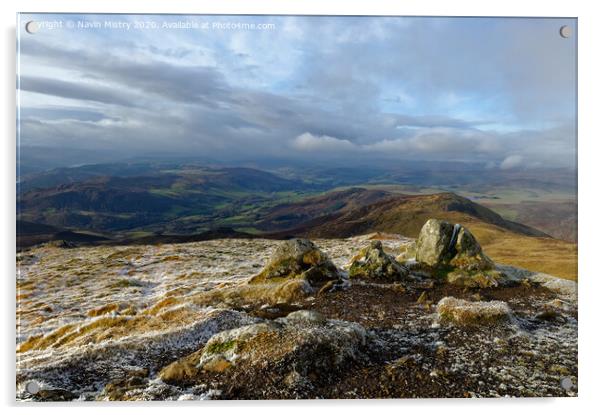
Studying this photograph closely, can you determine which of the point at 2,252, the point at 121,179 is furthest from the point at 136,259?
the point at 2,252

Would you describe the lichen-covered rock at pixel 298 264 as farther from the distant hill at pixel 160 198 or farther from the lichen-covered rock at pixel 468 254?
the lichen-covered rock at pixel 468 254

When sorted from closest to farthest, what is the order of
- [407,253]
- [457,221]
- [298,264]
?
1. [298,264]
2. [457,221]
3. [407,253]

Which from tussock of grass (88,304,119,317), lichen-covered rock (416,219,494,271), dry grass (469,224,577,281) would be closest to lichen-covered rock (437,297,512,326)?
lichen-covered rock (416,219,494,271)

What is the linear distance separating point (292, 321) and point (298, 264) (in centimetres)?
263

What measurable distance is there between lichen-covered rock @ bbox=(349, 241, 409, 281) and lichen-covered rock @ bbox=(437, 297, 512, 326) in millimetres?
2037

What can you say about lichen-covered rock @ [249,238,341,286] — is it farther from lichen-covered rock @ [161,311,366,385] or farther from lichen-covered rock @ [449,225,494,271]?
lichen-covered rock @ [449,225,494,271]

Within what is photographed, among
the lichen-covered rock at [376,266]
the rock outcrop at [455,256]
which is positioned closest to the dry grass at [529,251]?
the rock outcrop at [455,256]

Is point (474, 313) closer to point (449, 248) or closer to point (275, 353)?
point (449, 248)

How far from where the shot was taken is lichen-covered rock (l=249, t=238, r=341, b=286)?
11547 mm

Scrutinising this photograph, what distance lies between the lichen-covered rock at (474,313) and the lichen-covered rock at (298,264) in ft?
10.4

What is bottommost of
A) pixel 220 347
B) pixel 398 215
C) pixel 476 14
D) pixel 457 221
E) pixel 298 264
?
pixel 220 347

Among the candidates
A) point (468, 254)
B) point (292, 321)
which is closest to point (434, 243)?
point (468, 254)

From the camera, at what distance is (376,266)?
39.8ft

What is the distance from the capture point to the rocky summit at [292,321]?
323 inches
